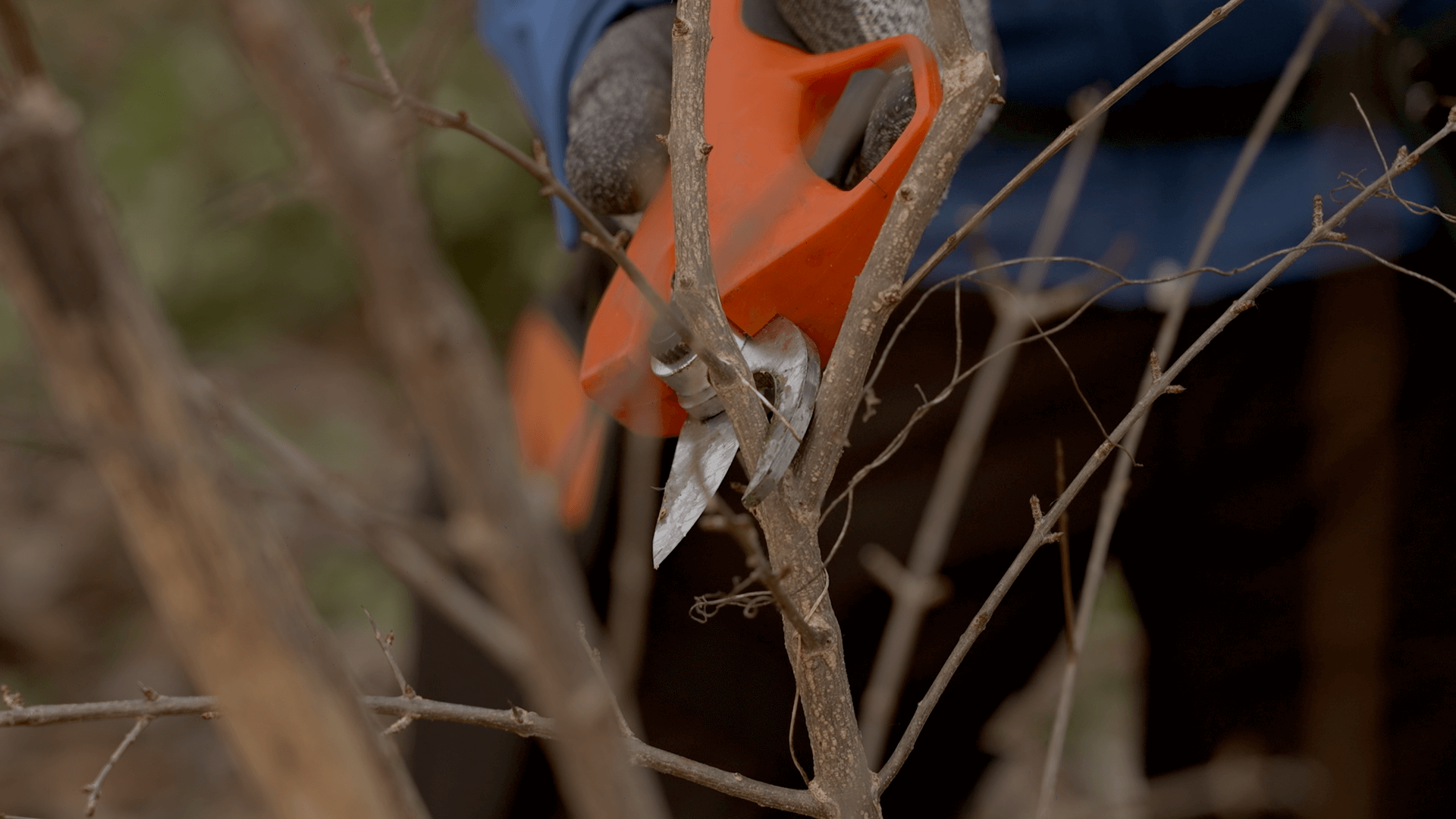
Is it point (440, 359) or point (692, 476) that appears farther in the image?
point (692, 476)

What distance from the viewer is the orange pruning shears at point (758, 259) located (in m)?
0.41

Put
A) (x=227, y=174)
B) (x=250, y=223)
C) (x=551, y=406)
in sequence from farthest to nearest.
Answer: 1. (x=227, y=174)
2. (x=250, y=223)
3. (x=551, y=406)

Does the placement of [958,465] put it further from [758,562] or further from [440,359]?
[440,359]

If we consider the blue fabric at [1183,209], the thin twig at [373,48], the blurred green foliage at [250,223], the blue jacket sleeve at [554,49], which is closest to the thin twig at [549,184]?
the thin twig at [373,48]

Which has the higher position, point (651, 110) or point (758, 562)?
point (651, 110)

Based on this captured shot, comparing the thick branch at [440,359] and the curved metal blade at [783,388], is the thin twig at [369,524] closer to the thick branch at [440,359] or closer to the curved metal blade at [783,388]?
the thick branch at [440,359]

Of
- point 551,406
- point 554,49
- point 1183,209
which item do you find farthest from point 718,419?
point 551,406

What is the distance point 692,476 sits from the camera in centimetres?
41

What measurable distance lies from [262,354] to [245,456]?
64 centimetres

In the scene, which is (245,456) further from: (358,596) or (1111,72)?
(1111,72)

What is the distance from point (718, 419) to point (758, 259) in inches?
2.8

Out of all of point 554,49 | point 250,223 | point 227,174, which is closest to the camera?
point 554,49

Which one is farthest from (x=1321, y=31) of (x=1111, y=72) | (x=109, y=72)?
(x=109, y=72)

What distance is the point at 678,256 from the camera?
32cm
